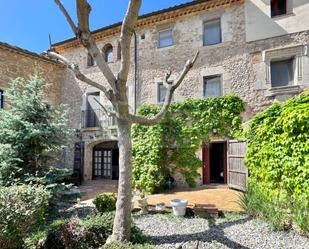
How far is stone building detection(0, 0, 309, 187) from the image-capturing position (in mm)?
10195

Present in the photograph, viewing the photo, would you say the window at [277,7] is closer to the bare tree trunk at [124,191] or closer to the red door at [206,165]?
the red door at [206,165]

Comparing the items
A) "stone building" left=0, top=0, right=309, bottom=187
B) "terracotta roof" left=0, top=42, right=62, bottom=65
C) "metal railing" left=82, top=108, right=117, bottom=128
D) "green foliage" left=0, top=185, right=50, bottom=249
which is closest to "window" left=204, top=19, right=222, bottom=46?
"stone building" left=0, top=0, right=309, bottom=187

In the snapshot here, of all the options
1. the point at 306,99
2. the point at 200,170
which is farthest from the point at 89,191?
the point at 306,99

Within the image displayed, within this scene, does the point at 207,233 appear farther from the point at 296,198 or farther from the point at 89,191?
the point at 89,191

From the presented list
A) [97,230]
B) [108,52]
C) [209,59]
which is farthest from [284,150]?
[108,52]

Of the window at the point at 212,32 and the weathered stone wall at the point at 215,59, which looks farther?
the window at the point at 212,32

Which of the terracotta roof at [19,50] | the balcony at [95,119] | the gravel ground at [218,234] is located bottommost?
the gravel ground at [218,234]

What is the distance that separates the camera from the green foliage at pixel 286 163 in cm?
504

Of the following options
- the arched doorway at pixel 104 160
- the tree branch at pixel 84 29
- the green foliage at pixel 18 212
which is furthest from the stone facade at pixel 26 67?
the green foliage at pixel 18 212

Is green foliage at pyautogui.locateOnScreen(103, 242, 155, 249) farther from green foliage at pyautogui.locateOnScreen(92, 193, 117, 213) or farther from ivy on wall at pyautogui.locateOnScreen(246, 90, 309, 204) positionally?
ivy on wall at pyautogui.locateOnScreen(246, 90, 309, 204)

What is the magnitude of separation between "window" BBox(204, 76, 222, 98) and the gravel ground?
6460 millimetres

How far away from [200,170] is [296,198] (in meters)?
6.03

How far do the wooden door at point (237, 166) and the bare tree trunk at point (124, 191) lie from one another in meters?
5.60

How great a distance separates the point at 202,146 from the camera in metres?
11.1
